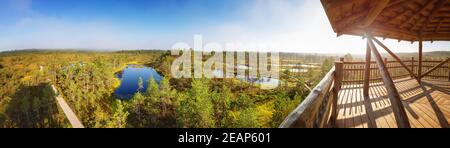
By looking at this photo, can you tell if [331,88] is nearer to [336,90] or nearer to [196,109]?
[336,90]

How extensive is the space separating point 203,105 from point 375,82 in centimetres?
2614

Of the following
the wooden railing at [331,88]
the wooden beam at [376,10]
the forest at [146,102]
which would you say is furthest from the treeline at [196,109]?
the wooden beam at [376,10]

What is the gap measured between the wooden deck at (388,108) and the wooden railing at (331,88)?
1.61ft

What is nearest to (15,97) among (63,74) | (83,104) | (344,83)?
(63,74)

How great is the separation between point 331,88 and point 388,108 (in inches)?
81.6

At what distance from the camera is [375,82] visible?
845cm

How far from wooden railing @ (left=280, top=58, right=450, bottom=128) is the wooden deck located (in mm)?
490

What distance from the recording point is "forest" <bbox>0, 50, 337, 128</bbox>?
1273 inches

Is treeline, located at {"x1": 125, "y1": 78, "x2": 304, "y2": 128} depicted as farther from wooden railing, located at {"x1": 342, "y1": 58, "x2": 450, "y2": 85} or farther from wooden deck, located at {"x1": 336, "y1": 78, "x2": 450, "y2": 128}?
wooden deck, located at {"x1": 336, "y1": 78, "x2": 450, "y2": 128}

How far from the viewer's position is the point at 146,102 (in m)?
43.2

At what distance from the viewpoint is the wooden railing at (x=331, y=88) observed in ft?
4.84

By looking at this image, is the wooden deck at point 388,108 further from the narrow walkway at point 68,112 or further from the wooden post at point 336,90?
the narrow walkway at point 68,112
